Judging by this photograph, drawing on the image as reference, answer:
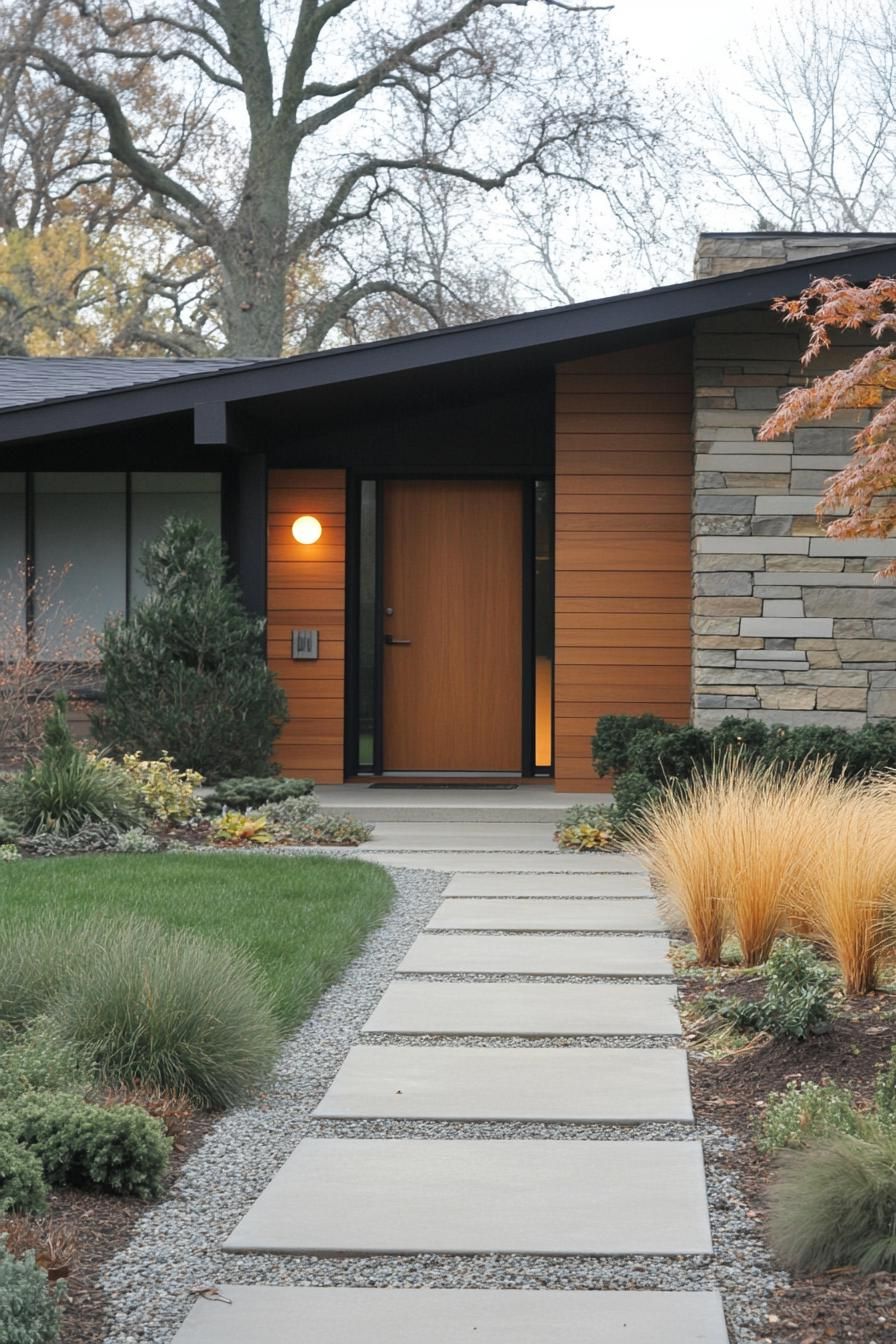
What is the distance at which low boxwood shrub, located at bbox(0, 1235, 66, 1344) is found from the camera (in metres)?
2.10

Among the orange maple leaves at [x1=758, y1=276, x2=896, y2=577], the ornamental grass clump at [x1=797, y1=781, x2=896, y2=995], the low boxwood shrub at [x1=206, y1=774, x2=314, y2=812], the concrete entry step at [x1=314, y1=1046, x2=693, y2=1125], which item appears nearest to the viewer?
the concrete entry step at [x1=314, y1=1046, x2=693, y2=1125]

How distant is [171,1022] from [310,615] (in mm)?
7482

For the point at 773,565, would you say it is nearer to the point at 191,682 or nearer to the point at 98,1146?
the point at 191,682

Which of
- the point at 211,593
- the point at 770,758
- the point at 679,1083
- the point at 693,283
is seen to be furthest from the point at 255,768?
the point at 679,1083

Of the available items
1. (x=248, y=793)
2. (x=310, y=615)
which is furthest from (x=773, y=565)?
(x=248, y=793)

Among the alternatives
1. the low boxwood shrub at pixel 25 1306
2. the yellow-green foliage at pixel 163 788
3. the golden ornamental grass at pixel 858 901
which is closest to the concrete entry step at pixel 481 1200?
the low boxwood shrub at pixel 25 1306

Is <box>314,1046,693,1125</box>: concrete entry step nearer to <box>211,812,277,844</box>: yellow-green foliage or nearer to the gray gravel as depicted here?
the gray gravel

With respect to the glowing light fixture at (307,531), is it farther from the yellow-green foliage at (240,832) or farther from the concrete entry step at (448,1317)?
the concrete entry step at (448,1317)

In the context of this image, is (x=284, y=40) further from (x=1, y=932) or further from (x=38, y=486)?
(x=1, y=932)

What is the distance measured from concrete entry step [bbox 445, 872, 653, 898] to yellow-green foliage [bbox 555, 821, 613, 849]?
758 mm

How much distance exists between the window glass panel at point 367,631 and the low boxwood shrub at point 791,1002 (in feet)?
24.1

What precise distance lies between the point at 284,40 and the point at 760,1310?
20.4 metres

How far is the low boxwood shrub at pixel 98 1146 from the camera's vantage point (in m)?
2.97

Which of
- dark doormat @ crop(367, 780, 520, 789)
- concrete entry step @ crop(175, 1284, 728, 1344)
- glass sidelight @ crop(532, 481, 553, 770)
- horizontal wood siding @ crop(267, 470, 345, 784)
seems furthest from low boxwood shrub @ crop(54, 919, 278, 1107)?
glass sidelight @ crop(532, 481, 553, 770)
